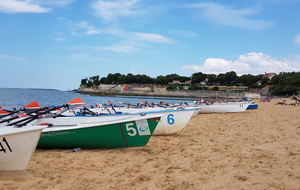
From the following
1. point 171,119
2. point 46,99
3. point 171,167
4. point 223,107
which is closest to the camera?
point 171,167

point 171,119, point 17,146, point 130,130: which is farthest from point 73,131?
point 171,119

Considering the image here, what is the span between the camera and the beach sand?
403 centimetres

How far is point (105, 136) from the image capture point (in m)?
6.34

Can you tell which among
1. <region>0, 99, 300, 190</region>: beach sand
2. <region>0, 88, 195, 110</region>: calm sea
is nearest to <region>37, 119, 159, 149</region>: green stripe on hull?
<region>0, 99, 300, 190</region>: beach sand

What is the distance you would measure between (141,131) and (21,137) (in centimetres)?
268

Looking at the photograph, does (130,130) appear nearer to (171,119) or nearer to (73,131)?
(73,131)

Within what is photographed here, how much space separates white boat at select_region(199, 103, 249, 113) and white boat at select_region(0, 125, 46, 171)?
14020 mm

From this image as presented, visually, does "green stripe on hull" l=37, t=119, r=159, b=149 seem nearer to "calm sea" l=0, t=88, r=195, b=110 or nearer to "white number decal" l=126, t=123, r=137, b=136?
"white number decal" l=126, t=123, r=137, b=136

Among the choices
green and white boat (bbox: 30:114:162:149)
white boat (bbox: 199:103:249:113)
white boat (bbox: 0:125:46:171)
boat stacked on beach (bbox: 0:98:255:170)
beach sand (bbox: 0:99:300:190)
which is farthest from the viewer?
white boat (bbox: 199:103:249:113)

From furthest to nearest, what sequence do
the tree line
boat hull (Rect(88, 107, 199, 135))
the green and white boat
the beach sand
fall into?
the tree line < boat hull (Rect(88, 107, 199, 135)) < the green and white boat < the beach sand

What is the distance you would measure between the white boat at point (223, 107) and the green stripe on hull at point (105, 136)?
11.8 metres

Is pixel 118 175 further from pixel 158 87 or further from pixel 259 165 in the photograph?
pixel 158 87

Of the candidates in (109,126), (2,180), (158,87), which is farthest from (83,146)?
(158,87)

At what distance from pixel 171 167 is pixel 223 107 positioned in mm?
13436
